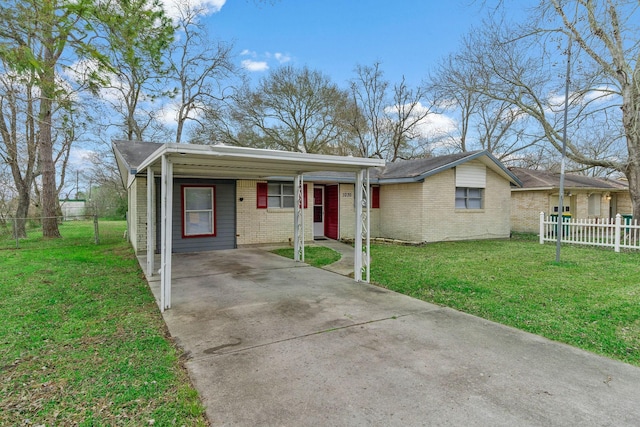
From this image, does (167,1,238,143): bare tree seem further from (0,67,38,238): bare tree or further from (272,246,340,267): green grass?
(272,246,340,267): green grass

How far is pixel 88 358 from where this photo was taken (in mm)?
3498

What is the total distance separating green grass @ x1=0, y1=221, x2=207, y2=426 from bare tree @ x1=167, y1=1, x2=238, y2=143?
19284 millimetres

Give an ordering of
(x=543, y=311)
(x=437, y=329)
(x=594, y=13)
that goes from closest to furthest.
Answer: (x=437, y=329)
(x=543, y=311)
(x=594, y=13)

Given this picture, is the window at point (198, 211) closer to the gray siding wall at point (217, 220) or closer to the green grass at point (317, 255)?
Answer: the gray siding wall at point (217, 220)

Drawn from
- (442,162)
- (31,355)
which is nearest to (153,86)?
(31,355)

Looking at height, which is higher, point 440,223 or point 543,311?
point 440,223

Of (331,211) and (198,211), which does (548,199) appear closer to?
(331,211)

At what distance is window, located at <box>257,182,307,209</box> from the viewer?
12203mm

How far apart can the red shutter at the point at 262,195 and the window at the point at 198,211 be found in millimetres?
1587

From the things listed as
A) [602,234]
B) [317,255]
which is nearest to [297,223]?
[317,255]

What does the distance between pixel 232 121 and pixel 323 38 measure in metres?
13.5

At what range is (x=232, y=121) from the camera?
77.4ft

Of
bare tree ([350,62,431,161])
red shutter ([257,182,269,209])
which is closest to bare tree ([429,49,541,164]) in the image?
bare tree ([350,62,431,161])

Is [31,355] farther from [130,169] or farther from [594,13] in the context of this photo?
[594,13]
